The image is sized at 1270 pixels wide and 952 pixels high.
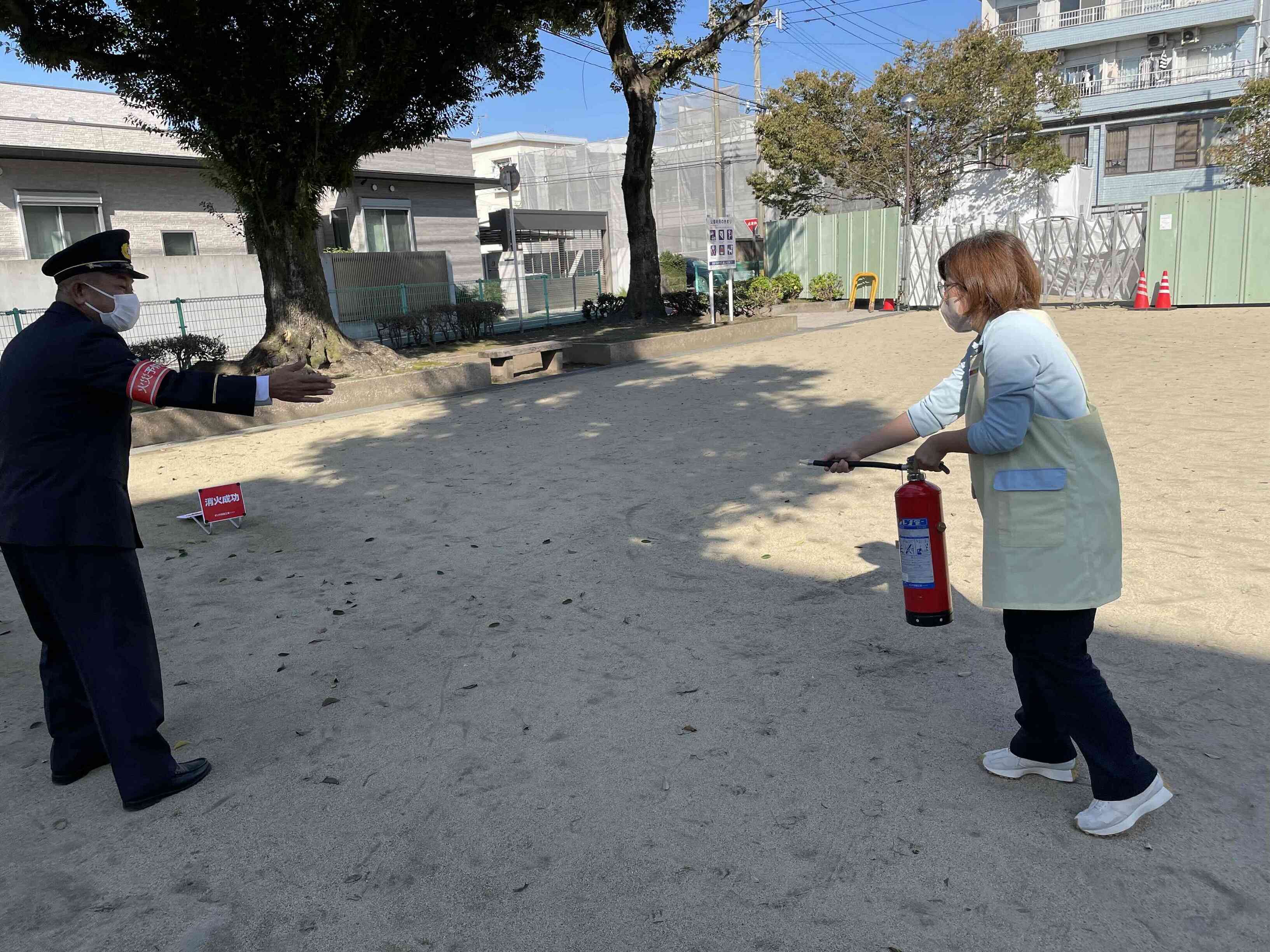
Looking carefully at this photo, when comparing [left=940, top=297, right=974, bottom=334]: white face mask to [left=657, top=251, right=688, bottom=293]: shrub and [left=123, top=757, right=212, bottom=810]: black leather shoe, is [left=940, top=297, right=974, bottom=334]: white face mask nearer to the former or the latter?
[left=123, top=757, right=212, bottom=810]: black leather shoe

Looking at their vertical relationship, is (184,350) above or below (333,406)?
above

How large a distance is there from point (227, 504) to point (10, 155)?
52.7ft

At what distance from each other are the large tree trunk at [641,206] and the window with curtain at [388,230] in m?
7.67

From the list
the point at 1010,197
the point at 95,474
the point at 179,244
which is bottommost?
the point at 95,474

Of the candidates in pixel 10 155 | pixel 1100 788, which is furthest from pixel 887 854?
pixel 10 155

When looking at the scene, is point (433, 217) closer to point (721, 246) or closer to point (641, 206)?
point (641, 206)

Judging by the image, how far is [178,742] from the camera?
11.9ft

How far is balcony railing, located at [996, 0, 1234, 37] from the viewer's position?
38750 millimetres

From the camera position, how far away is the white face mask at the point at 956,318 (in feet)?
8.98

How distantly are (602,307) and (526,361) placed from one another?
8.92 meters

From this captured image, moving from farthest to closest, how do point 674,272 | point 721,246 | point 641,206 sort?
point 674,272 → point 641,206 → point 721,246

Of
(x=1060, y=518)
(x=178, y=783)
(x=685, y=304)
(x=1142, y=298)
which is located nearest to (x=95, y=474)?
(x=178, y=783)

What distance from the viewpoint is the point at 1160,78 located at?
38812mm

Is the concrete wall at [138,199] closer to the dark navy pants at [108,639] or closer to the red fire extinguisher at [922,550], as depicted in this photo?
the dark navy pants at [108,639]
